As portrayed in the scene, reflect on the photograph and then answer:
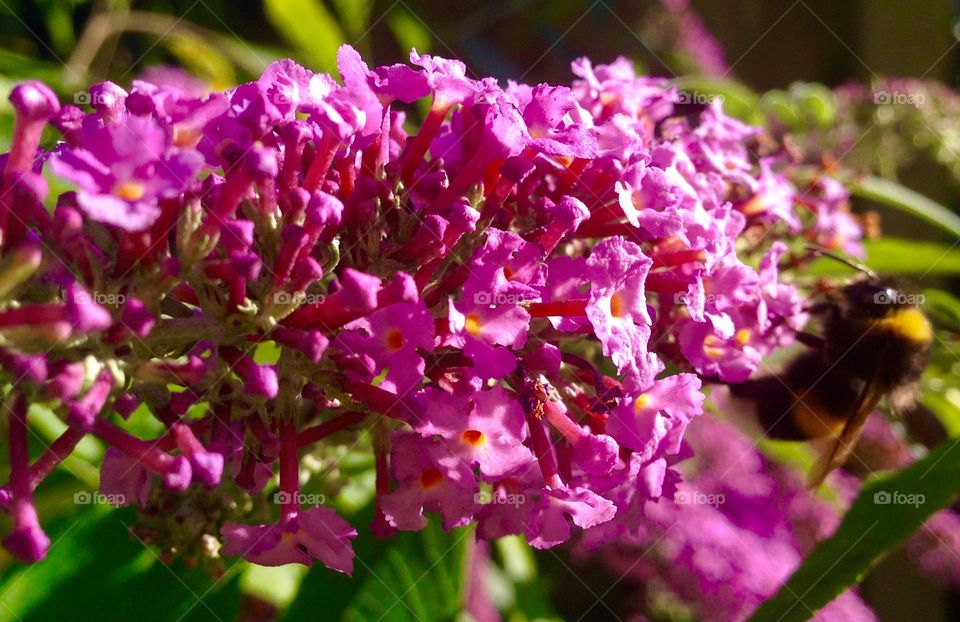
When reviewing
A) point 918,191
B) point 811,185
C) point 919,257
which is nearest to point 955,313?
point 919,257

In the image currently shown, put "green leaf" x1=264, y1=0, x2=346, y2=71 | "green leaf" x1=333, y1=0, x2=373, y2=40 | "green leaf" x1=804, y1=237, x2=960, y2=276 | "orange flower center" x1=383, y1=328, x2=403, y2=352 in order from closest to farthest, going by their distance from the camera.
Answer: "orange flower center" x1=383, y1=328, x2=403, y2=352
"green leaf" x1=804, y1=237, x2=960, y2=276
"green leaf" x1=264, y1=0, x2=346, y2=71
"green leaf" x1=333, y1=0, x2=373, y2=40

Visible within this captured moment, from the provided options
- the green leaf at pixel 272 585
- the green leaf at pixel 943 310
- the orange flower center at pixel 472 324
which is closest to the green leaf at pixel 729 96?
the green leaf at pixel 943 310

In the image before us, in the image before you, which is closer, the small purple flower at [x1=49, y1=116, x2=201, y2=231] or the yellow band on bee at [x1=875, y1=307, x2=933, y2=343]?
the small purple flower at [x1=49, y1=116, x2=201, y2=231]

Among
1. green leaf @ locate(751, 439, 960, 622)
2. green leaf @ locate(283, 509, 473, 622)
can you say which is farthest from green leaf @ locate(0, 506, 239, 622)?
green leaf @ locate(751, 439, 960, 622)

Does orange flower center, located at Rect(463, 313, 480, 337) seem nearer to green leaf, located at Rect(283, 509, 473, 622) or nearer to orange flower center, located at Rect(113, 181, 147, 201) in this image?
orange flower center, located at Rect(113, 181, 147, 201)

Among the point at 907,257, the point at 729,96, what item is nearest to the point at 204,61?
the point at 729,96

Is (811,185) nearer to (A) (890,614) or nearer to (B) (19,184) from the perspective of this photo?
(B) (19,184)

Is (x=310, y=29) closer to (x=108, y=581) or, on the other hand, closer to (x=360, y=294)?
(x=108, y=581)

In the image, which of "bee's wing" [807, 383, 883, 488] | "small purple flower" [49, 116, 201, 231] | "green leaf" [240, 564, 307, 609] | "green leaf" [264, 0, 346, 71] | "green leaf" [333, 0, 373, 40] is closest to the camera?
"small purple flower" [49, 116, 201, 231]
